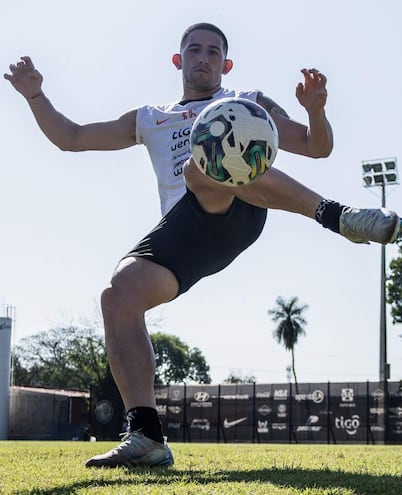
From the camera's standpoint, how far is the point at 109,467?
361cm

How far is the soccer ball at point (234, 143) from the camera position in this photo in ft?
11.4

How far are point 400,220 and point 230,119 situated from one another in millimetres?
923

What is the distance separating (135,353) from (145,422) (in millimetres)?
345

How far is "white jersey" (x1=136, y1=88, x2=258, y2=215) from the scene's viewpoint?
4453mm

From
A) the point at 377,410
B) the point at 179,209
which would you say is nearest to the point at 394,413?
the point at 377,410

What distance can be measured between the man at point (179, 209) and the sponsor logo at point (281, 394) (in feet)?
99.2

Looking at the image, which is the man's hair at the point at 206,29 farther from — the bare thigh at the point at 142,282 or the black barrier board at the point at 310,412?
the black barrier board at the point at 310,412

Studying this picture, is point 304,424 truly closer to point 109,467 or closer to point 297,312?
point 109,467

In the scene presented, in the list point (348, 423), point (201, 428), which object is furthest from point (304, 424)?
point (201, 428)

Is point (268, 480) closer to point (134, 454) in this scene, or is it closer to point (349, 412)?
point (134, 454)

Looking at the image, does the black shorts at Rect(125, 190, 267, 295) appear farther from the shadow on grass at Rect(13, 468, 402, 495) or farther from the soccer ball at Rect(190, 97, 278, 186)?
the shadow on grass at Rect(13, 468, 402, 495)

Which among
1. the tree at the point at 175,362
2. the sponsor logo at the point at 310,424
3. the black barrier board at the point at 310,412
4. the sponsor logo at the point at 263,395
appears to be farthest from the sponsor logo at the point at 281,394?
the tree at the point at 175,362

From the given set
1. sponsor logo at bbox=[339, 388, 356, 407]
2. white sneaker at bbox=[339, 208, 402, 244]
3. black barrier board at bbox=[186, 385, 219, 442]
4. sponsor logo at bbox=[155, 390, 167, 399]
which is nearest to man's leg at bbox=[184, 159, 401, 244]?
white sneaker at bbox=[339, 208, 402, 244]

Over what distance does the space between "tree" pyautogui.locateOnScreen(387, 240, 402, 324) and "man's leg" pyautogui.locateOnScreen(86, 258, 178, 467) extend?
37990 mm
